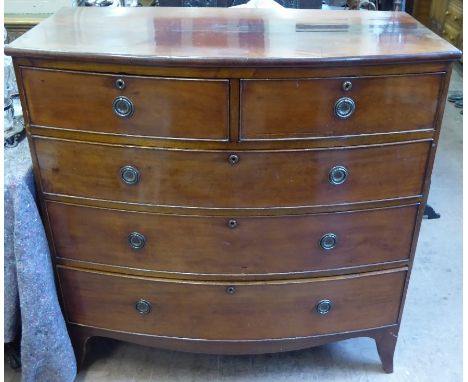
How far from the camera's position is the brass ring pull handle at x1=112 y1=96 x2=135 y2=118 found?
45.9 inches

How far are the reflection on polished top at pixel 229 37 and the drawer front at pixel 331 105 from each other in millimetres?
54

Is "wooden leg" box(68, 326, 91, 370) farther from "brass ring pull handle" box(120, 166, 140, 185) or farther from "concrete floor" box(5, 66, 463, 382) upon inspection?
"brass ring pull handle" box(120, 166, 140, 185)

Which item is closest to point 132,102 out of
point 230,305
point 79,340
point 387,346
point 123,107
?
point 123,107

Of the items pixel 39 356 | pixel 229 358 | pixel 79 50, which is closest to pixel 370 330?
pixel 229 358

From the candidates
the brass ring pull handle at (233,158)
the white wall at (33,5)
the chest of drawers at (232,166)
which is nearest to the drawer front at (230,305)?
the chest of drawers at (232,166)

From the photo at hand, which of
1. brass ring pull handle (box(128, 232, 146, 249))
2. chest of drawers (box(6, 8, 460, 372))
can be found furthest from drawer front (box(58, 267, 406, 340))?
brass ring pull handle (box(128, 232, 146, 249))

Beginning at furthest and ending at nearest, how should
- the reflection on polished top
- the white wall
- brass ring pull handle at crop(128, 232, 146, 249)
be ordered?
the white wall < brass ring pull handle at crop(128, 232, 146, 249) < the reflection on polished top

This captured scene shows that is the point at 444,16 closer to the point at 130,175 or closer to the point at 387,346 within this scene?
the point at 387,346

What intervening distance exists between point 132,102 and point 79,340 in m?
0.78

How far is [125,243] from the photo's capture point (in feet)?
4.48

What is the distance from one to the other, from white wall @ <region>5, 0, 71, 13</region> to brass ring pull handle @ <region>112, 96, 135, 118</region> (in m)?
1.03

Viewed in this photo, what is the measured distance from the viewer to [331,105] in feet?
3.84

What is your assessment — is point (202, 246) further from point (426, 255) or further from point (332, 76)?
point (426, 255)

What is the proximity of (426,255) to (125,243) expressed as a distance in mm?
1292
